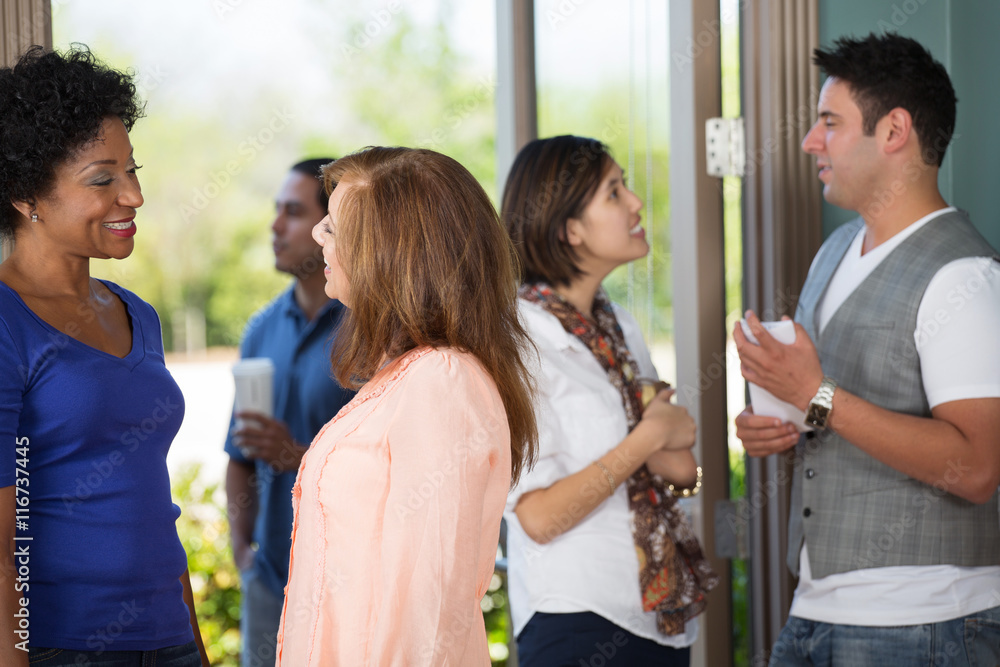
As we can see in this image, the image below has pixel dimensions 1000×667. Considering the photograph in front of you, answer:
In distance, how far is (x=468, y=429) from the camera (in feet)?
3.29

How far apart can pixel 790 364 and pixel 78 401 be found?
3.65 feet

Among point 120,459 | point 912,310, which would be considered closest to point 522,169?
point 912,310

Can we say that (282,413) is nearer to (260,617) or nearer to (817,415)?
(260,617)

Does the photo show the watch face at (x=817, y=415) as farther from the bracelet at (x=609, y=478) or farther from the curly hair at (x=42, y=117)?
the curly hair at (x=42, y=117)

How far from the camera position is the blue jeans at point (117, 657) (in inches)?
46.0

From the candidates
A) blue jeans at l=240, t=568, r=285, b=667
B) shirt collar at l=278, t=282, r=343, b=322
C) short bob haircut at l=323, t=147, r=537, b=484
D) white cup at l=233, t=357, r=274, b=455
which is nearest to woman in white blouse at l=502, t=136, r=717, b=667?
short bob haircut at l=323, t=147, r=537, b=484

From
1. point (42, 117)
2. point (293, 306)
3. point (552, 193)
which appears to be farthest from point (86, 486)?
point (293, 306)

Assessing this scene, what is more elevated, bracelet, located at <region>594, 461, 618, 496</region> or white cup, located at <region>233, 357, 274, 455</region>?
white cup, located at <region>233, 357, 274, 455</region>

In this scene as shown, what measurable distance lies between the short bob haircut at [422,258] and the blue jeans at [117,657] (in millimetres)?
572

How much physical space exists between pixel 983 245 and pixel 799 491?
21.8 inches

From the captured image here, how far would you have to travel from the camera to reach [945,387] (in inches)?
57.6

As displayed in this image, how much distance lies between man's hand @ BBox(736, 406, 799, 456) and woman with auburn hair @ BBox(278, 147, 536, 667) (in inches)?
26.1

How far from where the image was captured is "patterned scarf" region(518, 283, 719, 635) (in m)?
1.57

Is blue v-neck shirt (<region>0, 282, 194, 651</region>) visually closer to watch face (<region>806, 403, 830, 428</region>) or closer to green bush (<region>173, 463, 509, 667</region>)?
watch face (<region>806, 403, 830, 428</region>)
